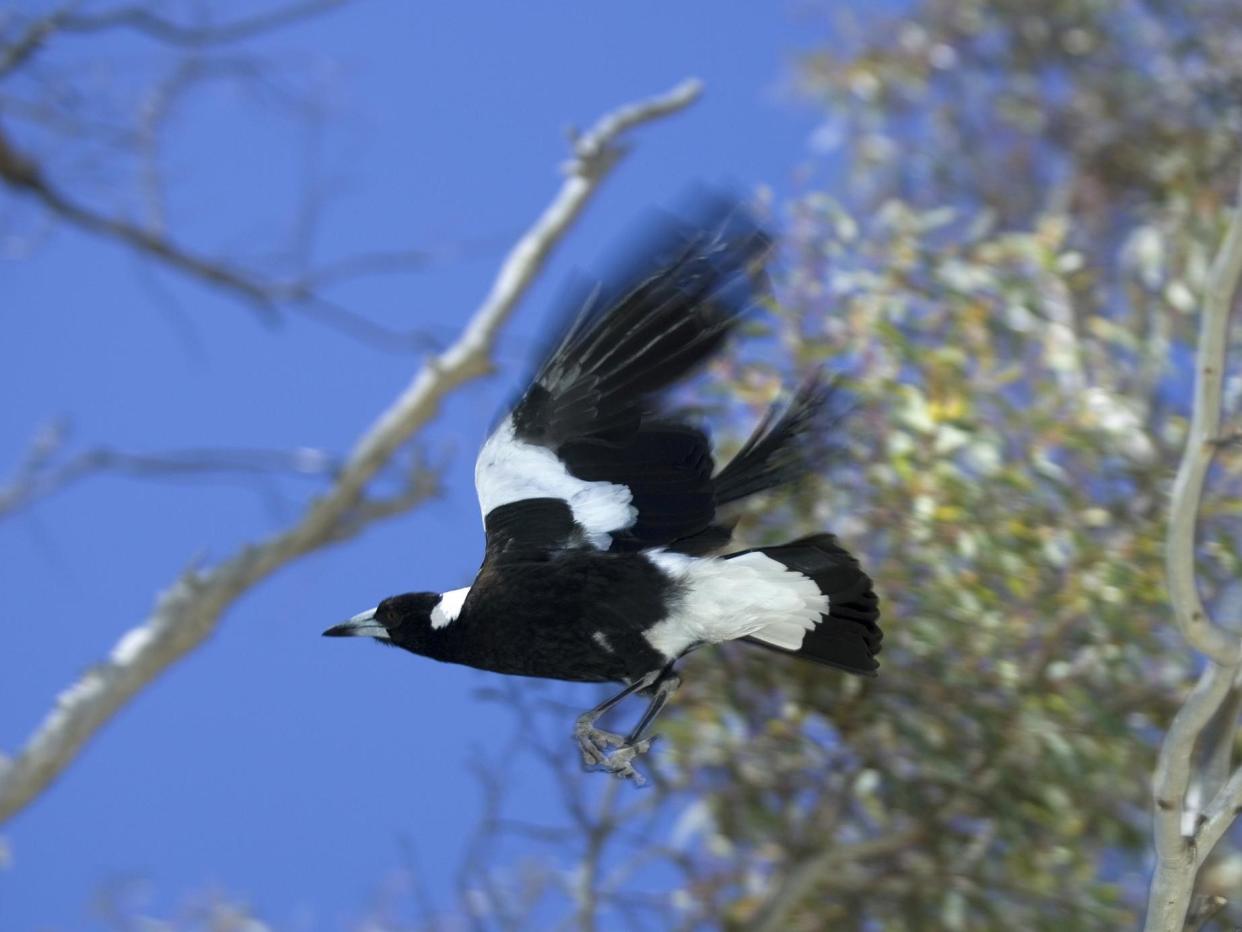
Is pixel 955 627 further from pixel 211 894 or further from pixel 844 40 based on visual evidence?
pixel 844 40

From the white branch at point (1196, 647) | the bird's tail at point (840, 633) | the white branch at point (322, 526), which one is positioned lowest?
the white branch at point (1196, 647)

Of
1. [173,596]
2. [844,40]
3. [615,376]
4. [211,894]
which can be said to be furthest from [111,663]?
[844,40]

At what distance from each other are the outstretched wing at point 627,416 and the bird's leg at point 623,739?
0.19 metres

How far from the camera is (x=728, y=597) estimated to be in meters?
2.44

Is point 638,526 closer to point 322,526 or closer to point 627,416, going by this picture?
point 627,416

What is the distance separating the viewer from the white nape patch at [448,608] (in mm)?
2377

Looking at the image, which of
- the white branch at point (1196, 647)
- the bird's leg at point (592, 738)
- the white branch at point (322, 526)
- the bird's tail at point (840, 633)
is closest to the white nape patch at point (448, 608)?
the bird's leg at point (592, 738)

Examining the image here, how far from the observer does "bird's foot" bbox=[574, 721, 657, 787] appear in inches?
87.1

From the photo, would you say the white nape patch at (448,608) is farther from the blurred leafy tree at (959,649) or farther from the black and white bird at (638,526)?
the blurred leafy tree at (959,649)

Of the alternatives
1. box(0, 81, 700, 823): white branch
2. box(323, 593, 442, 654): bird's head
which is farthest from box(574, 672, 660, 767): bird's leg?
box(0, 81, 700, 823): white branch

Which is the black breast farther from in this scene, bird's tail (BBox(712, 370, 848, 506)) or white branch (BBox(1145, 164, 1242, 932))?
white branch (BBox(1145, 164, 1242, 932))

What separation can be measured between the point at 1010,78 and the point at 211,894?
3.99 m

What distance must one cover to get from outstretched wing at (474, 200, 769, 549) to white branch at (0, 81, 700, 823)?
206cm

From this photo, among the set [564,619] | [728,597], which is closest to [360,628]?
[564,619]
